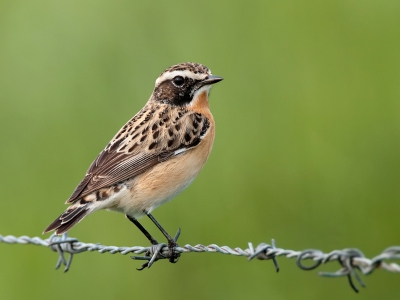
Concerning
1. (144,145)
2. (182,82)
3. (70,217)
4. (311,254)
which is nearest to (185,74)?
(182,82)

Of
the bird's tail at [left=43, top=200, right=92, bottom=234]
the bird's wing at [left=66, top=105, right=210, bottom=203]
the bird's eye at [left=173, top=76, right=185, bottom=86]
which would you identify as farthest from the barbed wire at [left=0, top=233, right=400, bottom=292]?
the bird's eye at [left=173, top=76, right=185, bottom=86]

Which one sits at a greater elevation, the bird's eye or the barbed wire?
the bird's eye

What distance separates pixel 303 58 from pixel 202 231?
2.97 meters

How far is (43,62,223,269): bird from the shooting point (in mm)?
7074

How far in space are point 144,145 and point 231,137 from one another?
2568 millimetres

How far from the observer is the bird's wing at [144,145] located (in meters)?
7.18

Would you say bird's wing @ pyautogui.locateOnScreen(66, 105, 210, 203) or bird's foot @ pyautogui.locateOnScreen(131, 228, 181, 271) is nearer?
bird's foot @ pyautogui.locateOnScreen(131, 228, 181, 271)

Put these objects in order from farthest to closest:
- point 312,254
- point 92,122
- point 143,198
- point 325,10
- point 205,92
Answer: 1. point 325,10
2. point 92,122
3. point 205,92
4. point 143,198
5. point 312,254

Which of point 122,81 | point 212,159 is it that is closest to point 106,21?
point 122,81

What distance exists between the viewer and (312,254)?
4184 millimetres

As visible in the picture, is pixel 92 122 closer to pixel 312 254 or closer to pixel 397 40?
pixel 397 40

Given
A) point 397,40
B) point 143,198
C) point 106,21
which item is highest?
point 106,21

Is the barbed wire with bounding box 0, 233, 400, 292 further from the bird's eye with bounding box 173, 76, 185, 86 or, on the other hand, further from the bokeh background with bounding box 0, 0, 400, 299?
the bokeh background with bounding box 0, 0, 400, 299

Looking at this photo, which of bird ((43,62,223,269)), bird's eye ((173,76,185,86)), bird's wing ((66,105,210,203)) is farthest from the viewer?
bird's eye ((173,76,185,86))
